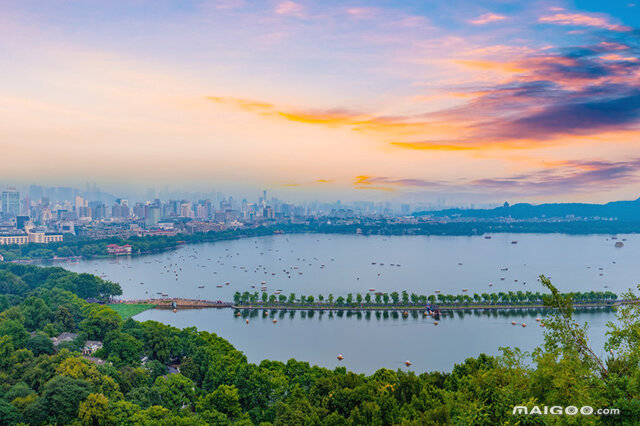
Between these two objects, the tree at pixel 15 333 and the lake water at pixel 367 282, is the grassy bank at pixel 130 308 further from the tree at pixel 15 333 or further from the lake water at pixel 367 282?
the tree at pixel 15 333

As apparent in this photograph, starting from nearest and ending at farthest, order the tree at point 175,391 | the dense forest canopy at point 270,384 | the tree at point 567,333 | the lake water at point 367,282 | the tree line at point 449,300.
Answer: the dense forest canopy at point 270,384, the tree at point 567,333, the tree at point 175,391, the lake water at point 367,282, the tree line at point 449,300

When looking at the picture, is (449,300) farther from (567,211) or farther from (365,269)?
(567,211)

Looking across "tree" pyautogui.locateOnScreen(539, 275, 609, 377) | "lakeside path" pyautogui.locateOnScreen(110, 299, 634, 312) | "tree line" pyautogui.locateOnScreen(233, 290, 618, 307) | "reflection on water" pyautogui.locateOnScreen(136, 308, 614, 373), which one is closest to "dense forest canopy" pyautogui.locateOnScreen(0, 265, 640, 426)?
"tree" pyautogui.locateOnScreen(539, 275, 609, 377)

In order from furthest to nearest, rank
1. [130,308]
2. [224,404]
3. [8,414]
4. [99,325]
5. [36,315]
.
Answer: [130,308]
[36,315]
[99,325]
[224,404]
[8,414]

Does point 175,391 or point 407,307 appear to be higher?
point 175,391

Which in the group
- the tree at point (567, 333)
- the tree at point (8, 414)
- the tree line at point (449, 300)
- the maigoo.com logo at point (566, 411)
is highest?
the tree at point (567, 333)

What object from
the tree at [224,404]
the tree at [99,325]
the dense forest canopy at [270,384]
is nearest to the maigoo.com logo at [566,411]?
the dense forest canopy at [270,384]

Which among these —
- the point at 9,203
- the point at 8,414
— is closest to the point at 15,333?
the point at 8,414
